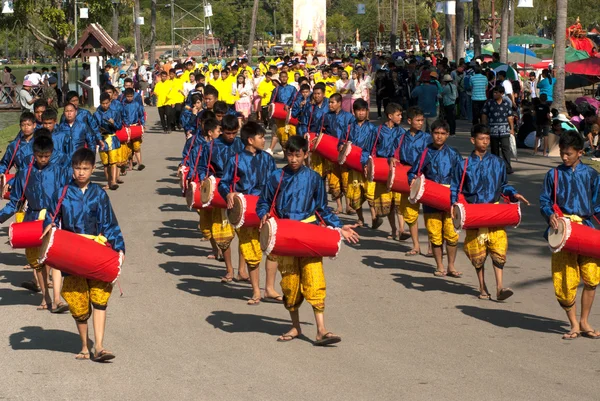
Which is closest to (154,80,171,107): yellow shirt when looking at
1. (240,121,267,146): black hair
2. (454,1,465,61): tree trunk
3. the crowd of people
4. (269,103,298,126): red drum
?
(269,103,298,126): red drum

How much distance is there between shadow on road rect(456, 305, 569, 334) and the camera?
1045 centimetres

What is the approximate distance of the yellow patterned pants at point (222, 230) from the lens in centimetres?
1255

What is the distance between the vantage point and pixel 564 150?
991 centimetres

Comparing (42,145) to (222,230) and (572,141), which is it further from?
(572,141)

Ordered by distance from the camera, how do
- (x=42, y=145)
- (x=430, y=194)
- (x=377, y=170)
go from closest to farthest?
(x=42, y=145) → (x=430, y=194) → (x=377, y=170)

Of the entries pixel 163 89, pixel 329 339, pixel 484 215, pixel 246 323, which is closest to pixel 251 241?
pixel 246 323

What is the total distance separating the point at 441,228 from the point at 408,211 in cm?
141

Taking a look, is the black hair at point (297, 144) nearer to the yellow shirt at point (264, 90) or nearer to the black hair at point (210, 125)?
the black hair at point (210, 125)

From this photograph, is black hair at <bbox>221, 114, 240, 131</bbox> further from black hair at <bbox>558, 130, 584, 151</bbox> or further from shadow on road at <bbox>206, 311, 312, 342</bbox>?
black hair at <bbox>558, 130, 584, 151</bbox>

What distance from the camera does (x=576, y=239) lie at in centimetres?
952

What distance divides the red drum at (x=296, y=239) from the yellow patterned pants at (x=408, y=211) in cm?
467

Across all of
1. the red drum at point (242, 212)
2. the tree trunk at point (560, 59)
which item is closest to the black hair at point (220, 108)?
the red drum at point (242, 212)

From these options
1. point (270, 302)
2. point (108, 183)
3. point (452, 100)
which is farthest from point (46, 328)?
point (452, 100)

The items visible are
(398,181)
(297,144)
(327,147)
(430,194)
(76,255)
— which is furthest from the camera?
(327,147)
